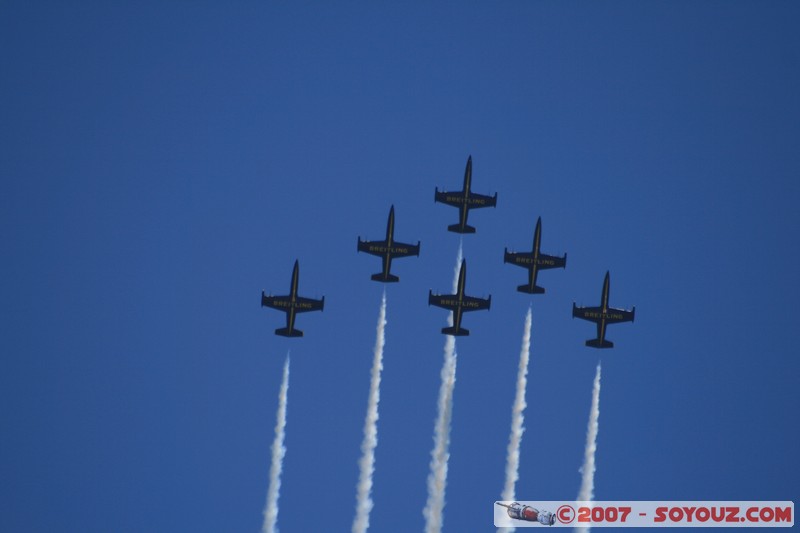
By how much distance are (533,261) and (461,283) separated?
5.88 meters

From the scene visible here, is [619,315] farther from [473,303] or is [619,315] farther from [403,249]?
[403,249]

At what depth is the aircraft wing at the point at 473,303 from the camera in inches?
3836

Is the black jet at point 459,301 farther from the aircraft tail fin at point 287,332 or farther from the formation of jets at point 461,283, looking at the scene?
the aircraft tail fin at point 287,332

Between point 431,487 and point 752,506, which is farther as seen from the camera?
point 752,506

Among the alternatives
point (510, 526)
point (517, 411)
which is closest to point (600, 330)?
point (517, 411)

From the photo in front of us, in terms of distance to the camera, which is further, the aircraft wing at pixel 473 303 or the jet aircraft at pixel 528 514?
the aircraft wing at pixel 473 303

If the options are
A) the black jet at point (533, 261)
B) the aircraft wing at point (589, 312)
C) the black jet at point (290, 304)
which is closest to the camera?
the black jet at point (290, 304)

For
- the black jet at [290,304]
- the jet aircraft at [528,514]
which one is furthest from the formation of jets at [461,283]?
the jet aircraft at [528,514]

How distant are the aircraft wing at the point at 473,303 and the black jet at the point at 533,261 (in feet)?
10.5

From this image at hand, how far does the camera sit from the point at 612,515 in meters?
97.2

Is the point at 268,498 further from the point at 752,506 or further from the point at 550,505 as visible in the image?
the point at 752,506

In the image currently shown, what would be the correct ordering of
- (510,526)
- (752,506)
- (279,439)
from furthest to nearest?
(752,506) → (279,439) → (510,526)

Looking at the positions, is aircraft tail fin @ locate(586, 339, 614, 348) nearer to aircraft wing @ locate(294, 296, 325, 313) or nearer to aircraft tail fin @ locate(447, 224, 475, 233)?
aircraft tail fin @ locate(447, 224, 475, 233)

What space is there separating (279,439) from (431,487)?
35.0ft
